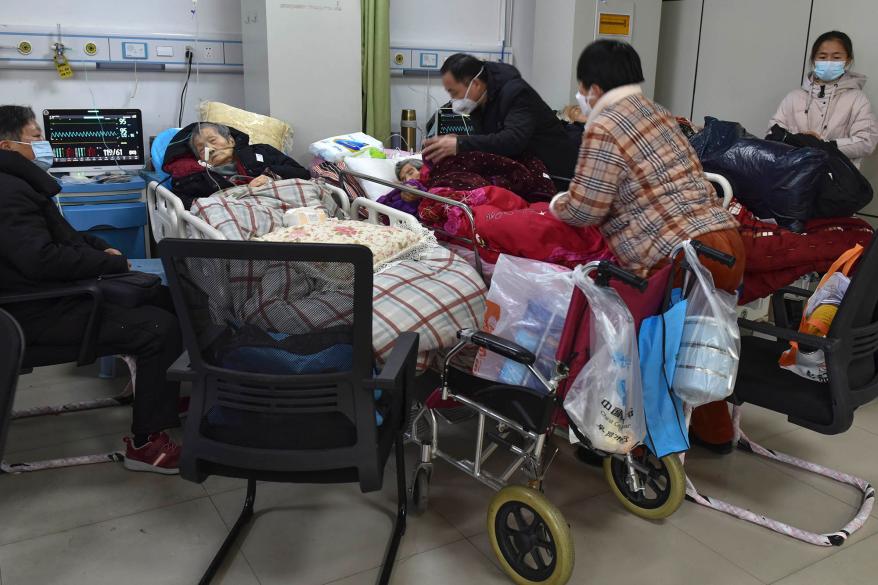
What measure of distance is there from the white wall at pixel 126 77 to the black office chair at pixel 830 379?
332cm

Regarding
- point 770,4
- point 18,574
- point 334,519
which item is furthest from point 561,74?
point 18,574

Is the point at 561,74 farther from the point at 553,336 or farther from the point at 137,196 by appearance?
the point at 553,336

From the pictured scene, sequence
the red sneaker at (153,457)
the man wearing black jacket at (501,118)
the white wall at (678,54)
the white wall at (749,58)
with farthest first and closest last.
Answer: the white wall at (678,54) → the white wall at (749,58) → the man wearing black jacket at (501,118) → the red sneaker at (153,457)

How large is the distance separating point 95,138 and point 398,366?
9.23ft

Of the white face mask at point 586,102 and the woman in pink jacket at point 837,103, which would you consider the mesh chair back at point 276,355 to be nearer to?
the white face mask at point 586,102

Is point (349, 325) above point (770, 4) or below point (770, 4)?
below

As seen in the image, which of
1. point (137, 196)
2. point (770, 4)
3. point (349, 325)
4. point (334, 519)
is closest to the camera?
point (349, 325)

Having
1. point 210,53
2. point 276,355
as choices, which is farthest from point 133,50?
point 276,355

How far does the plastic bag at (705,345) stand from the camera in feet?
6.25

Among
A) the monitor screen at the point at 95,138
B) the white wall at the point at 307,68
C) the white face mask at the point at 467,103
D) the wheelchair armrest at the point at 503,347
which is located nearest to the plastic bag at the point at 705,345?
the wheelchair armrest at the point at 503,347

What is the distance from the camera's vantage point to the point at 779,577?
1.97m

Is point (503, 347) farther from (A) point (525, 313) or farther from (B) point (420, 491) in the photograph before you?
(B) point (420, 491)

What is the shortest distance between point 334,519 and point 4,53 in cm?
307

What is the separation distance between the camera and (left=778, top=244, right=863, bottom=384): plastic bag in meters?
2.10
